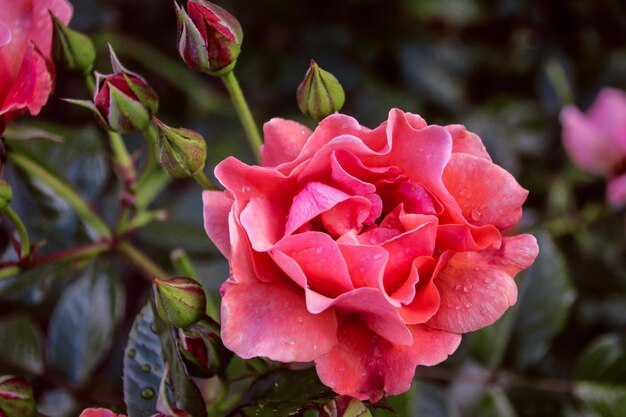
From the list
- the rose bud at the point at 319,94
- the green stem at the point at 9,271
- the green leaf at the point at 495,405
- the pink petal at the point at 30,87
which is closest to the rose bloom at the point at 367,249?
the rose bud at the point at 319,94

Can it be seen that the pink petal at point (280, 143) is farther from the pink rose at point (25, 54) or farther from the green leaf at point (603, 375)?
the green leaf at point (603, 375)

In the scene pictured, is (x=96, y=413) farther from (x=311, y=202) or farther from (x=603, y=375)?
(x=603, y=375)

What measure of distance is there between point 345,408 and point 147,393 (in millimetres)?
218

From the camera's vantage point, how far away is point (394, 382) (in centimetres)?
59

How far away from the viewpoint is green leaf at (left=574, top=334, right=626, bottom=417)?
0.97 metres

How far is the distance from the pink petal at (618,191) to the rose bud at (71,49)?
0.88 metres

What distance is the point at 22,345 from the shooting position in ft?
3.35

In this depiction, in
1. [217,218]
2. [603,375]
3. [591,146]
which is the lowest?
[603,375]

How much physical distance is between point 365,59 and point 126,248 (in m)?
0.84

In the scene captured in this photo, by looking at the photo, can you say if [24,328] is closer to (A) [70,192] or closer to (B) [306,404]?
(A) [70,192]

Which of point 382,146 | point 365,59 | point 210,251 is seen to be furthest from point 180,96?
point 382,146

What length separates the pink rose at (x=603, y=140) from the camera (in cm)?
130

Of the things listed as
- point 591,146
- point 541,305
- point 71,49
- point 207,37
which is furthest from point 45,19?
point 591,146

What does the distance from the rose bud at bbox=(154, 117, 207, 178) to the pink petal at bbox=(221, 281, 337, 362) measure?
142mm
